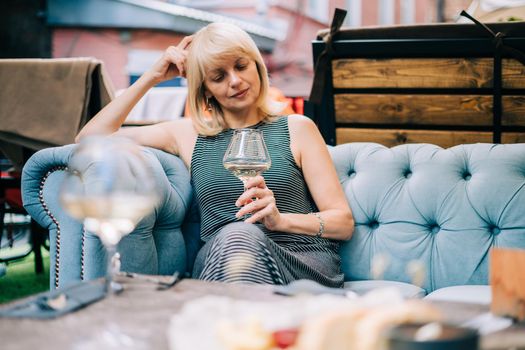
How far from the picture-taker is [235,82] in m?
2.11

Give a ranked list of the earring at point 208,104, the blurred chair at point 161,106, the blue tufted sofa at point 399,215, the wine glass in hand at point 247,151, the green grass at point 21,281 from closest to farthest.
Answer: the wine glass in hand at point 247,151
the blue tufted sofa at point 399,215
the earring at point 208,104
the green grass at point 21,281
the blurred chair at point 161,106

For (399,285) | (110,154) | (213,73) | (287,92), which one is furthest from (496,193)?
(287,92)

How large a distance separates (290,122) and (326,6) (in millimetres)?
7652

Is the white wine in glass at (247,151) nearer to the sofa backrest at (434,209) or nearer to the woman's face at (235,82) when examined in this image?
the woman's face at (235,82)

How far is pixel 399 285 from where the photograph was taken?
6.67 ft

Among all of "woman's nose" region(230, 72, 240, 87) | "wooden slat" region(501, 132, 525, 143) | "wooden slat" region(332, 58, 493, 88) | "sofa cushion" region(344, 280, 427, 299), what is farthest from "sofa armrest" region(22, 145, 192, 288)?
"wooden slat" region(501, 132, 525, 143)

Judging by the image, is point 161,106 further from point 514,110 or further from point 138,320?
point 138,320

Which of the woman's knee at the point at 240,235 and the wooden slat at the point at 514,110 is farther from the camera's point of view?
the wooden slat at the point at 514,110

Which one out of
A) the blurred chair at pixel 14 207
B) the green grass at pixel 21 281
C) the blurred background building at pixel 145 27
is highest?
the blurred background building at pixel 145 27

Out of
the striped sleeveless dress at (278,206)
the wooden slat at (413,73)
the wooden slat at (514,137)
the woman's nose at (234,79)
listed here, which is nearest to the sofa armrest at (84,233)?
the striped sleeveless dress at (278,206)

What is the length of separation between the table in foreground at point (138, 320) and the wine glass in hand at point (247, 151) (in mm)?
468

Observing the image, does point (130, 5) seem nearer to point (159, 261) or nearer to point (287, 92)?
point (287, 92)

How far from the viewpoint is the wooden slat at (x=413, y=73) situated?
2.77m

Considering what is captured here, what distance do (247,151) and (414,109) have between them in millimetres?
1482
